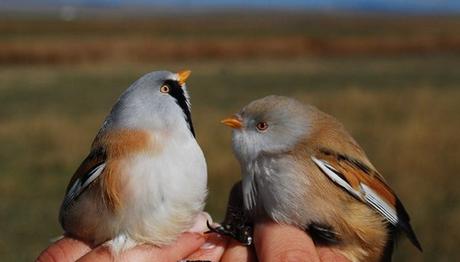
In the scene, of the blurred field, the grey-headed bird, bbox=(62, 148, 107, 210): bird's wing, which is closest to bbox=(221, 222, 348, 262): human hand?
the grey-headed bird

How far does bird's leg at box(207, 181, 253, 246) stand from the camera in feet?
12.3

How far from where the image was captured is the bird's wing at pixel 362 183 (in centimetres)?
383

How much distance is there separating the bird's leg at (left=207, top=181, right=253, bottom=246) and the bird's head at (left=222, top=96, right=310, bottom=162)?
0.24 meters

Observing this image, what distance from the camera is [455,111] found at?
72.8ft

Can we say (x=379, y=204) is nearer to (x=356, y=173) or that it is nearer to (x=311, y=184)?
(x=356, y=173)

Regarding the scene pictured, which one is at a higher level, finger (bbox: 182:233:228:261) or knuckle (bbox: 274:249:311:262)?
knuckle (bbox: 274:249:311:262)

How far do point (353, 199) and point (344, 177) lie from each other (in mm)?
Answer: 145

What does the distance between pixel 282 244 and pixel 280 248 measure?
0.04m

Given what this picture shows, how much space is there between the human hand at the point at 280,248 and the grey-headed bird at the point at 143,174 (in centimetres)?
36

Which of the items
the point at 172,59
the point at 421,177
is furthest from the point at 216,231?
the point at 172,59

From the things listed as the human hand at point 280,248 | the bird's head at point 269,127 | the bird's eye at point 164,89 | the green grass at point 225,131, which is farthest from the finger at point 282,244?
the green grass at point 225,131

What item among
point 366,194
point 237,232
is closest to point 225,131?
point 366,194

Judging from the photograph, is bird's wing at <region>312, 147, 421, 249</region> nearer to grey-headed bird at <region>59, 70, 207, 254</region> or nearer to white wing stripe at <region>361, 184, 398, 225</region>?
white wing stripe at <region>361, 184, 398, 225</region>

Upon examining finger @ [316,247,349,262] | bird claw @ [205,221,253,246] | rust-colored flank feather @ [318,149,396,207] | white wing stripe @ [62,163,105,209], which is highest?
white wing stripe @ [62,163,105,209]
